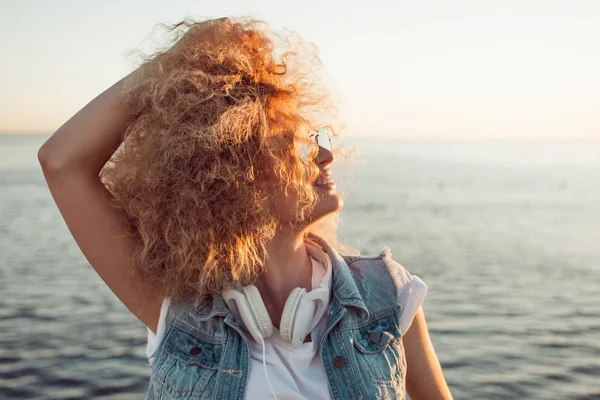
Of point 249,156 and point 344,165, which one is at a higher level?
point 249,156

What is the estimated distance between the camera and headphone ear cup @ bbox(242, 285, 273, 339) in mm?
2418

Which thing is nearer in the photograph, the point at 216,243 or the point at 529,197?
the point at 216,243

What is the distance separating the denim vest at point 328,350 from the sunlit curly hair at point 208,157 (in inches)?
5.8

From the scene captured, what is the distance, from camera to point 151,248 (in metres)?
2.51

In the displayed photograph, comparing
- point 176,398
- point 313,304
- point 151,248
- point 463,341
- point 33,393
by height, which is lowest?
point 463,341

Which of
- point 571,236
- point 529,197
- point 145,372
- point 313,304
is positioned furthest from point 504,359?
point 529,197

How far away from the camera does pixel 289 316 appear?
7.89 ft

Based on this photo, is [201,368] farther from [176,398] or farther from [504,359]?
[504,359]

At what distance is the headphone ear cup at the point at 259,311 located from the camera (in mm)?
2418

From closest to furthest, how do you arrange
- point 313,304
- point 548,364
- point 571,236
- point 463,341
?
point 313,304 < point 548,364 < point 463,341 < point 571,236

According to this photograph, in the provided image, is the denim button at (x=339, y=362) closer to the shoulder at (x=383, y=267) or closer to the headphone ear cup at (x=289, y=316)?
the headphone ear cup at (x=289, y=316)

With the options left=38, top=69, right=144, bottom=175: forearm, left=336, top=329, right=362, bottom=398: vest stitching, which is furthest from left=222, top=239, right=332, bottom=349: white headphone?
left=38, top=69, right=144, bottom=175: forearm

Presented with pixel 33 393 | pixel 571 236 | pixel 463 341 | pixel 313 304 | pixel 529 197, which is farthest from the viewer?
pixel 529 197

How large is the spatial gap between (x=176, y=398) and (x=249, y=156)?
3.11 ft
